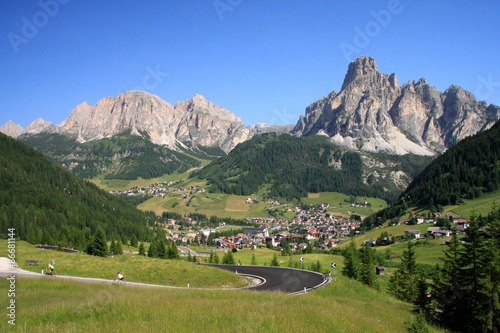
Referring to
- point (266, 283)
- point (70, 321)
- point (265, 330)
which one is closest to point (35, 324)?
point (70, 321)

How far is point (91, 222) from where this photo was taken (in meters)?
126

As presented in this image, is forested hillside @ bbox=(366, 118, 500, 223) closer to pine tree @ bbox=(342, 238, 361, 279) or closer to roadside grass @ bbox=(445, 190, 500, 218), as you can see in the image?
roadside grass @ bbox=(445, 190, 500, 218)

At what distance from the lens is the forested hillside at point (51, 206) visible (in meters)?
92.6

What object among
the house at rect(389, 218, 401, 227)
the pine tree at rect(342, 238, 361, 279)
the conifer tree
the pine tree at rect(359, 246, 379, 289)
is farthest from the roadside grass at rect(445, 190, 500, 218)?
the conifer tree

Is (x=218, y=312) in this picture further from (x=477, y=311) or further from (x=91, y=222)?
(x=91, y=222)

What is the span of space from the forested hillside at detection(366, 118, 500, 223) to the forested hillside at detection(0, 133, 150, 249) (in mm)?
142828

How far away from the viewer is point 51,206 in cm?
12100

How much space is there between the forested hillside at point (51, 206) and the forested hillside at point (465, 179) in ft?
469

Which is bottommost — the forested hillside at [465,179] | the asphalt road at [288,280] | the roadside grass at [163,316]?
the asphalt road at [288,280]

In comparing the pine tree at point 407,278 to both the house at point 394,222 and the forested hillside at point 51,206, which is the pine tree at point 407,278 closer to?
the forested hillside at point 51,206

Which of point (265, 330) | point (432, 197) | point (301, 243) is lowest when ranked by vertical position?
point (301, 243)

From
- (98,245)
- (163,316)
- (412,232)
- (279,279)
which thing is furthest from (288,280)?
(412,232)

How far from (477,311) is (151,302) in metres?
29.5

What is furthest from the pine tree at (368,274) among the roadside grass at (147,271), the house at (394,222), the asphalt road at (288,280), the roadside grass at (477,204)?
the house at (394,222)
